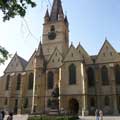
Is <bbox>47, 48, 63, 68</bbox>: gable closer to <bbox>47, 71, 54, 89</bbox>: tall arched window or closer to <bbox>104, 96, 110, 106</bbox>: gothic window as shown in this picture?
<bbox>47, 71, 54, 89</bbox>: tall arched window

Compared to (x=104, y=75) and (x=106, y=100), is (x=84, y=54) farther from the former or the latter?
(x=106, y=100)

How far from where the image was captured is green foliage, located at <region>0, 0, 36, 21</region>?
17.6ft

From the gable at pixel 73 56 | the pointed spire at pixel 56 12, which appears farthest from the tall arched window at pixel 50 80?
the pointed spire at pixel 56 12

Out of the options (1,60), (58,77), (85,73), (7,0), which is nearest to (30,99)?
(58,77)

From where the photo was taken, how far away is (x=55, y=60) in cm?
4275

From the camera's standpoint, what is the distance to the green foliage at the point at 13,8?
537 centimetres

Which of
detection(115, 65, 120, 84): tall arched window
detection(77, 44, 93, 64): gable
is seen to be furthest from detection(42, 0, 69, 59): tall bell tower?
detection(115, 65, 120, 84): tall arched window

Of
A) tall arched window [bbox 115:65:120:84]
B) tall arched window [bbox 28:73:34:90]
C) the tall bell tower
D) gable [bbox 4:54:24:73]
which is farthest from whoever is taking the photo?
the tall bell tower

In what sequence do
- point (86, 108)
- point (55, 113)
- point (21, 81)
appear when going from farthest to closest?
point (21, 81) < point (86, 108) < point (55, 113)

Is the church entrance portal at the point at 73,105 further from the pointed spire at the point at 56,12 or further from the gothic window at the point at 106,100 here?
the pointed spire at the point at 56,12

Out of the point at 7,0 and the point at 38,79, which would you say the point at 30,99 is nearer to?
the point at 38,79

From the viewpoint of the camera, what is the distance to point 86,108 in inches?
1369

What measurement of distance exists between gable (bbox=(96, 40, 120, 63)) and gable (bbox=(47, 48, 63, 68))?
24.9ft

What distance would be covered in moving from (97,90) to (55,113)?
13.5m
